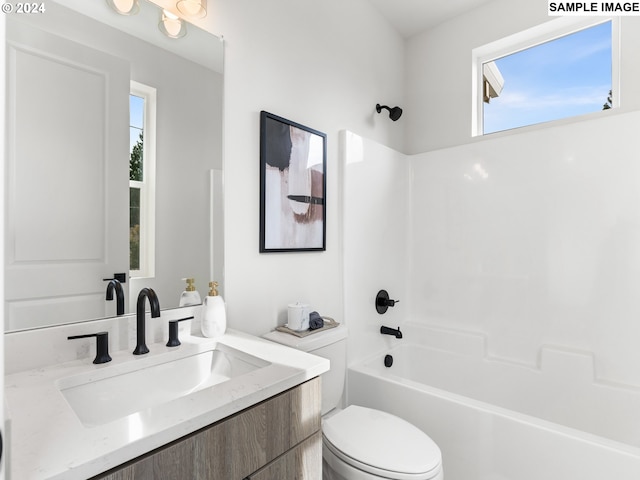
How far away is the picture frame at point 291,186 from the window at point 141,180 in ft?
1.51

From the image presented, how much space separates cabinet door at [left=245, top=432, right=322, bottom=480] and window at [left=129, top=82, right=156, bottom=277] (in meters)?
0.75

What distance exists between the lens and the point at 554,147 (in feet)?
6.77

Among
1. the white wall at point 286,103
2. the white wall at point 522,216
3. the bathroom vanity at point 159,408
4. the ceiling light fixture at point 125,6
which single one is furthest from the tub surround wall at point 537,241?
the ceiling light fixture at point 125,6

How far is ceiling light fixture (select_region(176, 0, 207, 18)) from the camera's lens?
4.29ft

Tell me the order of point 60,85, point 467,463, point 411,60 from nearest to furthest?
1. point 60,85
2. point 467,463
3. point 411,60

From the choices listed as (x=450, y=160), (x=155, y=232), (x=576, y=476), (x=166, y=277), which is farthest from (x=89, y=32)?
(x=576, y=476)

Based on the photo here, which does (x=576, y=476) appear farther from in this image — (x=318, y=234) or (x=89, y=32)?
(x=89, y=32)

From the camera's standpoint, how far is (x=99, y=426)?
715 mm

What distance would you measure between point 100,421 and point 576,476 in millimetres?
1615

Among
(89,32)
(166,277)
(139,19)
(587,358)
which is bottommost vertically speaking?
(587,358)

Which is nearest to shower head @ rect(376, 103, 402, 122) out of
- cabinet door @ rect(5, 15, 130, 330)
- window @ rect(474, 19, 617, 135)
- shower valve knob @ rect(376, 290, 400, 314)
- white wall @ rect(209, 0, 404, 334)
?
white wall @ rect(209, 0, 404, 334)

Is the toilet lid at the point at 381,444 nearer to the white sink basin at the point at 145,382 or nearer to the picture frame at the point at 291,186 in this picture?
the white sink basin at the point at 145,382

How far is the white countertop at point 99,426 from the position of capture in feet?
2.01

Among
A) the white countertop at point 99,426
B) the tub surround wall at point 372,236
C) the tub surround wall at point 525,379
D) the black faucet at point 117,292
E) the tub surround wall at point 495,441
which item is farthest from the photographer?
the tub surround wall at point 372,236
